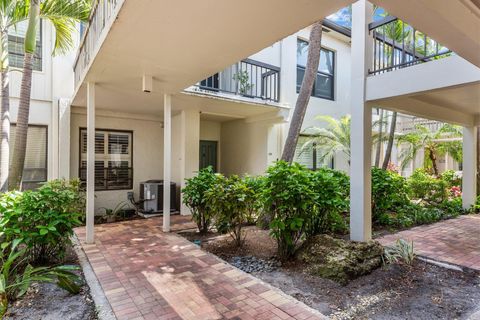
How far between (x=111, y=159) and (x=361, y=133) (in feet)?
22.2

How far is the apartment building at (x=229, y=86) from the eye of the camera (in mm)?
2746

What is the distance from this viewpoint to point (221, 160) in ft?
34.8

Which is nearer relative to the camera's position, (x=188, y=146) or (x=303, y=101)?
(x=303, y=101)

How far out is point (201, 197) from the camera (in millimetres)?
5742

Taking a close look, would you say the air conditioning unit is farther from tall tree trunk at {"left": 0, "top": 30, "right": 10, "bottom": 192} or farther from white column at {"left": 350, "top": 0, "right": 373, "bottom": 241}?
white column at {"left": 350, "top": 0, "right": 373, "bottom": 241}

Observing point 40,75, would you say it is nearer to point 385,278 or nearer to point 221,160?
point 221,160

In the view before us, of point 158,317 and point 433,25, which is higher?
point 433,25

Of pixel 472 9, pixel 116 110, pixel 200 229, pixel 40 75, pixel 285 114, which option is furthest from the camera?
pixel 285 114

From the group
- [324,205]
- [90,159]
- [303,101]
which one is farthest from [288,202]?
[90,159]

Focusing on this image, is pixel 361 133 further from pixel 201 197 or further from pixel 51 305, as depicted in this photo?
pixel 51 305

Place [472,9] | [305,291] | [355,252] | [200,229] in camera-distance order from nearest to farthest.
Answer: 1. [472,9]
2. [305,291]
3. [355,252]
4. [200,229]

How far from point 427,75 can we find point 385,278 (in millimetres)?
3139

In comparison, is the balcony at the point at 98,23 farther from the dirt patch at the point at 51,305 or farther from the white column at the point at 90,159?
the dirt patch at the point at 51,305

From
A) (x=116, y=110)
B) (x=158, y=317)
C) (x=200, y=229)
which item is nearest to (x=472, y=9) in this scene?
(x=158, y=317)
